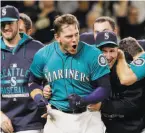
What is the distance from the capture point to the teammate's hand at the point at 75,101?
4.07 meters

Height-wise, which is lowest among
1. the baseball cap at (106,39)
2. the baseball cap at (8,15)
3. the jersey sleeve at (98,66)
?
the jersey sleeve at (98,66)

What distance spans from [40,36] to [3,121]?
279cm

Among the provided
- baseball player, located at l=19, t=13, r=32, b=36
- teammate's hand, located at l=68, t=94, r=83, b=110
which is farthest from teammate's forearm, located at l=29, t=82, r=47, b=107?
baseball player, located at l=19, t=13, r=32, b=36

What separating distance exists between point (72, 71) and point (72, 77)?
45mm

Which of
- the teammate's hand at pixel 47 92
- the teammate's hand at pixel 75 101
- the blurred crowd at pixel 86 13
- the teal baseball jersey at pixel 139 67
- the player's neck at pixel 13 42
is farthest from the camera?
the blurred crowd at pixel 86 13

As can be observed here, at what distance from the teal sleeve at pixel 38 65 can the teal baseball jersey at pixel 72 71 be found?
0.05m

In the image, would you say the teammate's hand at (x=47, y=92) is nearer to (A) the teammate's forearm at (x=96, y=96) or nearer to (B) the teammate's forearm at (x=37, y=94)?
(B) the teammate's forearm at (x=37, y=94)

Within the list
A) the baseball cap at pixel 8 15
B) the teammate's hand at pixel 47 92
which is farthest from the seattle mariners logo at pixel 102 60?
the baseball cap at pixel 8 15

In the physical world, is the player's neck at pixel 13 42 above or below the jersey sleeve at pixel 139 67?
above

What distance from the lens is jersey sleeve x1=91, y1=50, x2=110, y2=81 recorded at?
13.7 feet

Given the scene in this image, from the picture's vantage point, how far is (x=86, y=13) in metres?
8.12

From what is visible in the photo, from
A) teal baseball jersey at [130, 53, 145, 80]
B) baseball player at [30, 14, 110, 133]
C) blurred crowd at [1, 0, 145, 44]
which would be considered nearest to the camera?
baseball player at [30, 14, 110, 133]

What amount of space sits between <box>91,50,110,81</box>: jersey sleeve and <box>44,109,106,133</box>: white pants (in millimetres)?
309

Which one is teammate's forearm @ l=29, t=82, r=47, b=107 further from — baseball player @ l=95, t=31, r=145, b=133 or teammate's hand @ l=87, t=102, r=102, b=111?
baseball player @ l=95, t=31, r=145, b=133
